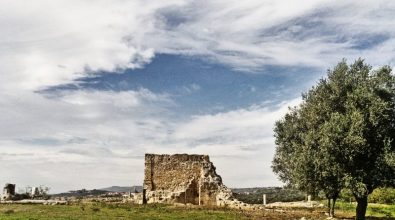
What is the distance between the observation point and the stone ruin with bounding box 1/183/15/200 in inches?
2286

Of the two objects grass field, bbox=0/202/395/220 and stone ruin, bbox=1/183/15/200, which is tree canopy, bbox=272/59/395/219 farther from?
stone ruin, bbox=1/183/15/200

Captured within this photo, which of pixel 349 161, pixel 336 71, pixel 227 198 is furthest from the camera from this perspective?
pixel 227 198

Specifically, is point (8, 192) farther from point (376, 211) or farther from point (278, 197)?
point (278, 197)

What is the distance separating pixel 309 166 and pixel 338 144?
10.3 ft

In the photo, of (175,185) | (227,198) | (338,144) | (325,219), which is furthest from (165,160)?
(338,144)

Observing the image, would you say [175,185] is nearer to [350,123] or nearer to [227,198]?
[227,198]

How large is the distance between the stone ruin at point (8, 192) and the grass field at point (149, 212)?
1031 cm

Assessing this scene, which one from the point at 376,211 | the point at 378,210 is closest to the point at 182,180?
the point at 376,211

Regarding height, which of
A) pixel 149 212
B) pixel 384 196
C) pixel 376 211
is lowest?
pixel 376 211

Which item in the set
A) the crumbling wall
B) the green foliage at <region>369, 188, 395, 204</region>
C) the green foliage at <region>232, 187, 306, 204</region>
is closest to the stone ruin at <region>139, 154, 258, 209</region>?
the crumbling wall

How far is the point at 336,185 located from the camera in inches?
1468

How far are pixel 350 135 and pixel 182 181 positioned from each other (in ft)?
95.0

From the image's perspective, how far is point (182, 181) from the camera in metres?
59.8

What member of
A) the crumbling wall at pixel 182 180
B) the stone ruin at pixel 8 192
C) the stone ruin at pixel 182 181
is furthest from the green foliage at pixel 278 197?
the stone ruin at pixel 8 192
